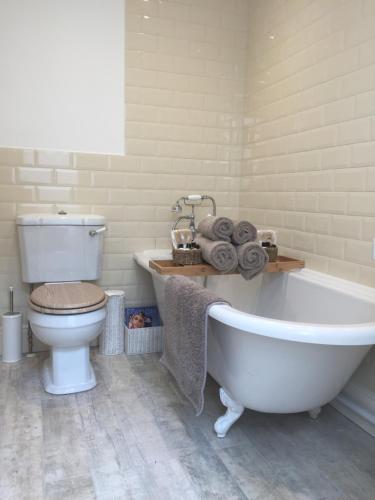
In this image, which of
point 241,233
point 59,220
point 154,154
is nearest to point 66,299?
point 59,220

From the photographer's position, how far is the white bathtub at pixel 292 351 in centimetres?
136

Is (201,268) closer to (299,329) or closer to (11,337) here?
(299,329)

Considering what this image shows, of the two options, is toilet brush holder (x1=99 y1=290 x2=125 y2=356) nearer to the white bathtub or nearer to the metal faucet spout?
the metal faucet spout

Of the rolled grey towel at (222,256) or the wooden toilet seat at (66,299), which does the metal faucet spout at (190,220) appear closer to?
the rolled grey towel at (222,256)

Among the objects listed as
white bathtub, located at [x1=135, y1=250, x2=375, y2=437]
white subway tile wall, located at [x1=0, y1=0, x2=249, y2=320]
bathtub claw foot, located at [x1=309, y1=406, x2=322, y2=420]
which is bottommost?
bathtub claw foot, located at [x1=309, y1=406, x2=322, y2=420]

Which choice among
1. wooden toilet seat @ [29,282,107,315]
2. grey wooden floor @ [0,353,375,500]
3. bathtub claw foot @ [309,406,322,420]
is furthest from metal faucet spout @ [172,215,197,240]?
bathtub claw foot @ [309,406,322,420]

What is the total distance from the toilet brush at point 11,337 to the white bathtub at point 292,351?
1316 mm

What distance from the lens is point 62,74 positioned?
8.49 feet

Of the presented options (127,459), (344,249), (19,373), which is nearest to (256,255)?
(344,249)

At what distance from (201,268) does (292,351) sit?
0.78 meters

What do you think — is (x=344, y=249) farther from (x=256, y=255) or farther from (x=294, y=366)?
(x=294, y=366)

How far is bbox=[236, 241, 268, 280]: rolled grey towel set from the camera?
210 centimetres

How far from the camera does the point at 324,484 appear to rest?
1522 mm

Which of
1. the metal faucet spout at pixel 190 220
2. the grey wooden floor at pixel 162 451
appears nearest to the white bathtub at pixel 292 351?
the grey wooden floor at pixel 162 451
